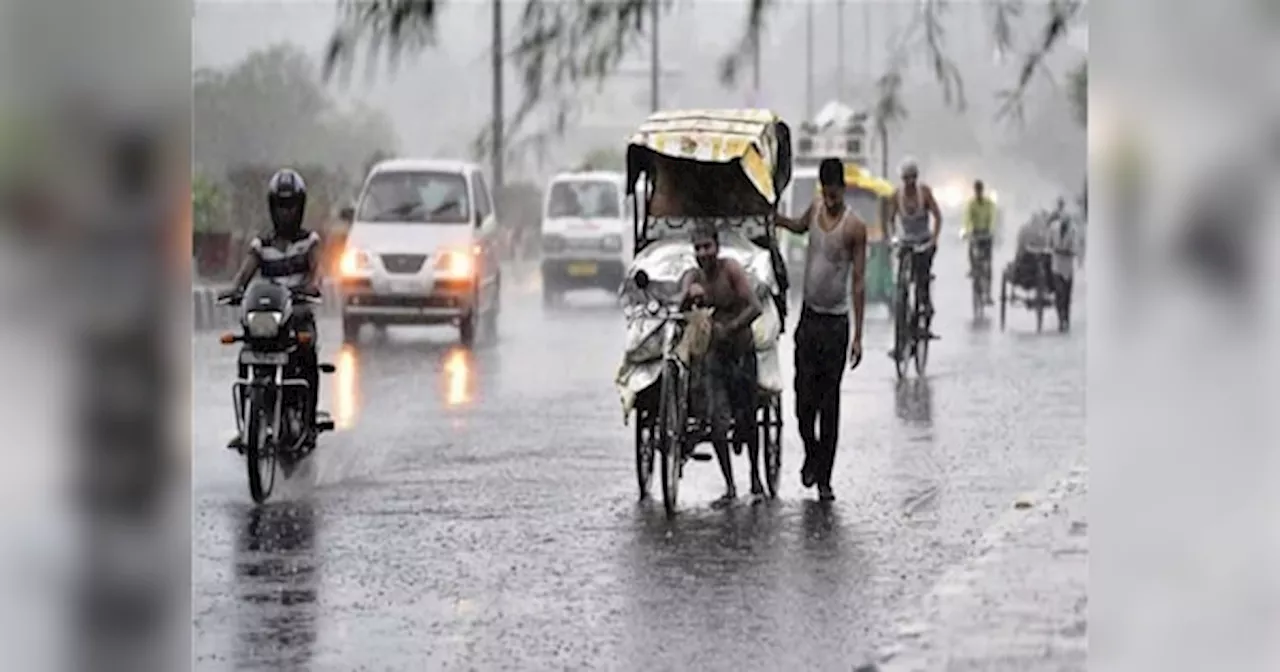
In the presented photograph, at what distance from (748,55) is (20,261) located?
6.68 ft

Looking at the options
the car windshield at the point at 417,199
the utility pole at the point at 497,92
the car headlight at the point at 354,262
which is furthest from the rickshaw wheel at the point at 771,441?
the car headlight at the point at 354,262

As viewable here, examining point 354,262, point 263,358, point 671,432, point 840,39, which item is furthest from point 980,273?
point 263,358

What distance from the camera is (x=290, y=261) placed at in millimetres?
5398

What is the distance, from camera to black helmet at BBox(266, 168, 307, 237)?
5.44 meters

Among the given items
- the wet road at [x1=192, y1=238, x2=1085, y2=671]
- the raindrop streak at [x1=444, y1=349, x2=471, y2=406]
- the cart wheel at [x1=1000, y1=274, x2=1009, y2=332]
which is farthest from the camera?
the cart wheel at [x1=1000, y1=274, x2=1009, y2=332]

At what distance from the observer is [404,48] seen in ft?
13.1

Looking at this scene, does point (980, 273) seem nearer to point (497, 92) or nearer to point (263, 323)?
point (497, 92)

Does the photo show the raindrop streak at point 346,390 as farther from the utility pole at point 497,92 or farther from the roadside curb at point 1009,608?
the roadside curb at point 1009,608

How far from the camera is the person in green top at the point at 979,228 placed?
27.2 ft

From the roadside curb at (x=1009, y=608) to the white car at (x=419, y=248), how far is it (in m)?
3.39

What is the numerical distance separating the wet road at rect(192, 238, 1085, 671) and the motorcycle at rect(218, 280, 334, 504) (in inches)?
4.1

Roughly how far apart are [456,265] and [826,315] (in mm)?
3306

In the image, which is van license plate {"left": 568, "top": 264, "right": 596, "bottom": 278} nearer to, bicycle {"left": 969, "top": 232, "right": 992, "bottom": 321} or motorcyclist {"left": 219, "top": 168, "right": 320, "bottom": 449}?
bicycle {"left": 969, "top": 232, "right": 992, "bottom": 321}

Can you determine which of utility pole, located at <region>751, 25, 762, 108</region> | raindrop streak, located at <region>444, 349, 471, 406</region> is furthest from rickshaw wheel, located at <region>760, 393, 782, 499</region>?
raindrop streak, located at <region>444, 349, 471, 406</region>
